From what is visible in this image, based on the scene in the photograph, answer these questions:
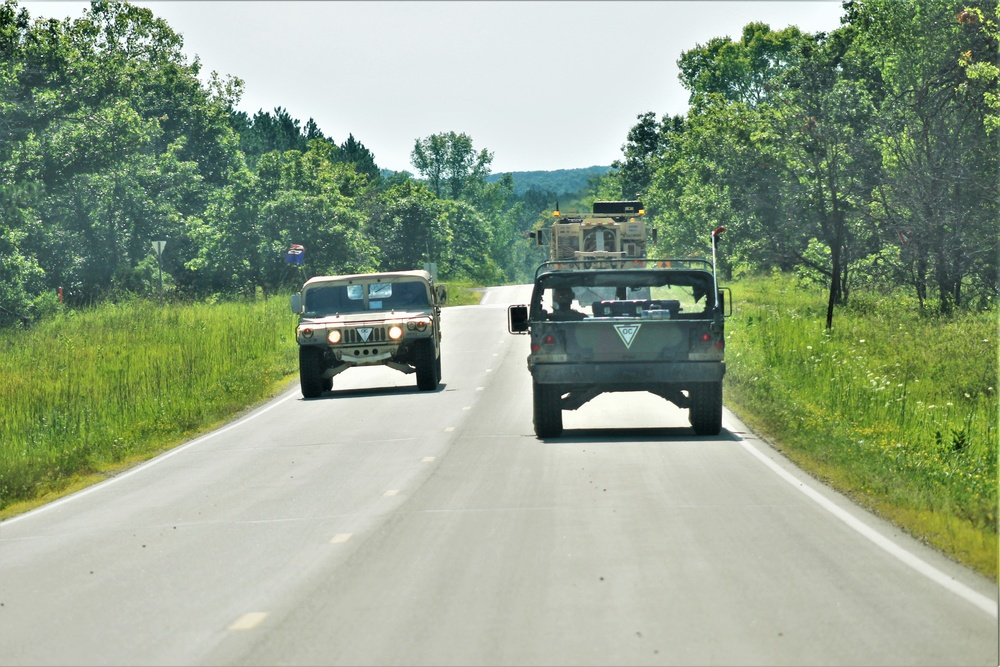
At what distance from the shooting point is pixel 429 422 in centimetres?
1930

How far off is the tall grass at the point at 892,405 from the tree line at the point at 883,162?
2.00m

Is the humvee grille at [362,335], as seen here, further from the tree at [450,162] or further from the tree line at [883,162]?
the tree at [450,162]

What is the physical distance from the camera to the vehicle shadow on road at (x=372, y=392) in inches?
959

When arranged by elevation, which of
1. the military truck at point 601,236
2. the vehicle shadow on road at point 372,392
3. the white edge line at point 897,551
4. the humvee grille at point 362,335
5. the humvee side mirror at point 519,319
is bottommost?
the vehicle shadow on road at point 372,392

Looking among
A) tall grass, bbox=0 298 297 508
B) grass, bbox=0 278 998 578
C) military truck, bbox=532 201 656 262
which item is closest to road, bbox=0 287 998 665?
grass, bbox=0 278 998 578

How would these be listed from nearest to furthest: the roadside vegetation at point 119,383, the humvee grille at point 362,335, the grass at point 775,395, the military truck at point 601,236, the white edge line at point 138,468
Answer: the grass at point 775,395 < the white edge line at point 138,468 < the roadside vegetation at point 119,383 < the humvee grille at point 362,335 < the military truck at point 601,236

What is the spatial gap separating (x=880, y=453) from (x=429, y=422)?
739cm

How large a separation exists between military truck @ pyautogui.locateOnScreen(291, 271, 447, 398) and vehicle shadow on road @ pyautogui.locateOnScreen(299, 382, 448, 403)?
0.42ft

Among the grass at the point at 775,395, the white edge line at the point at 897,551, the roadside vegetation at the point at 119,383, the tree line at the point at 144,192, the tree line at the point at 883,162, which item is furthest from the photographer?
the tree line at the point at 144,192

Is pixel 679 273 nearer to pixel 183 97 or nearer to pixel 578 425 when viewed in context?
Answer: pixel 578 425

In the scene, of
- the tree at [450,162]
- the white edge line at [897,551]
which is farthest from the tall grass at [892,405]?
the tree at [450,162]

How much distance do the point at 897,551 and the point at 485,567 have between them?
289 centimetres

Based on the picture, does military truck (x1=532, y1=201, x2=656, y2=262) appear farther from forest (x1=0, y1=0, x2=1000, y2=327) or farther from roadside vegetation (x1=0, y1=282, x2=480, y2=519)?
roadside vegetation (x1=0, y1=282, x2=480, y2=519)

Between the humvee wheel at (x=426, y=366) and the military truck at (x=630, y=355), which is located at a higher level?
the military truck at (x=630, y=355)
